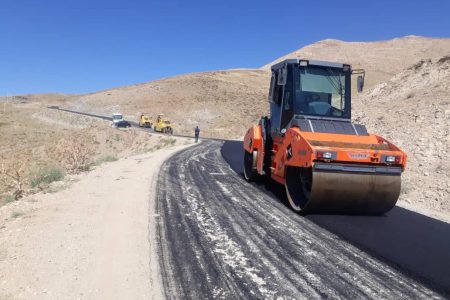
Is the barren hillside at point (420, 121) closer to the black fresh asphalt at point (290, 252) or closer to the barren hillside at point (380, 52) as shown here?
the black fresh asphalt at point (290, 252)

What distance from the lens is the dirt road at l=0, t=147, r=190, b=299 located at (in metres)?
5.46

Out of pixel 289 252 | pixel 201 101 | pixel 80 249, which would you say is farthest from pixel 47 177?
pixel 201 101

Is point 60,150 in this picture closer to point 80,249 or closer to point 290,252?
point 80,249

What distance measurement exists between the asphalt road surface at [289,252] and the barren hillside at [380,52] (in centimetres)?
9865

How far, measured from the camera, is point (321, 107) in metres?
10.8

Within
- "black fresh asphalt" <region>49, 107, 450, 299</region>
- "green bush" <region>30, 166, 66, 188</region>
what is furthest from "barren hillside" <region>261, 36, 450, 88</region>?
"black fresh asphalt" <region>49, 107, 450, 299</region>

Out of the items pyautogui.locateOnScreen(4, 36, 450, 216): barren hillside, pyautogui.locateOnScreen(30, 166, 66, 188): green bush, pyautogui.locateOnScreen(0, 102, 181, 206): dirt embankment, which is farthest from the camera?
pyautogui.locateOnScreen(0, 102, 181, 206): dirt embankment

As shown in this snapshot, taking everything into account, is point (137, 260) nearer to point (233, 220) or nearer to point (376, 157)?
point (233, 220)

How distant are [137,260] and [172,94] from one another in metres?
95.8

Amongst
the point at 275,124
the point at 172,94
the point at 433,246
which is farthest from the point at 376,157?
the point at 172,94

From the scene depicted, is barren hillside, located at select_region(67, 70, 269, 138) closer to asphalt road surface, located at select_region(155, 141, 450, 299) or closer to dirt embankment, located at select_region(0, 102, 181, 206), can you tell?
dirt embankment, located at select_region(0, 102, 181, 206)

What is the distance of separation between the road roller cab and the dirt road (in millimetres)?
3622

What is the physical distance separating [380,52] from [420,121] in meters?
129

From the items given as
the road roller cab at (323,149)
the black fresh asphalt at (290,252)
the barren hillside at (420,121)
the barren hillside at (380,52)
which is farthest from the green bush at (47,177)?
the barren hillside at (380,52)
